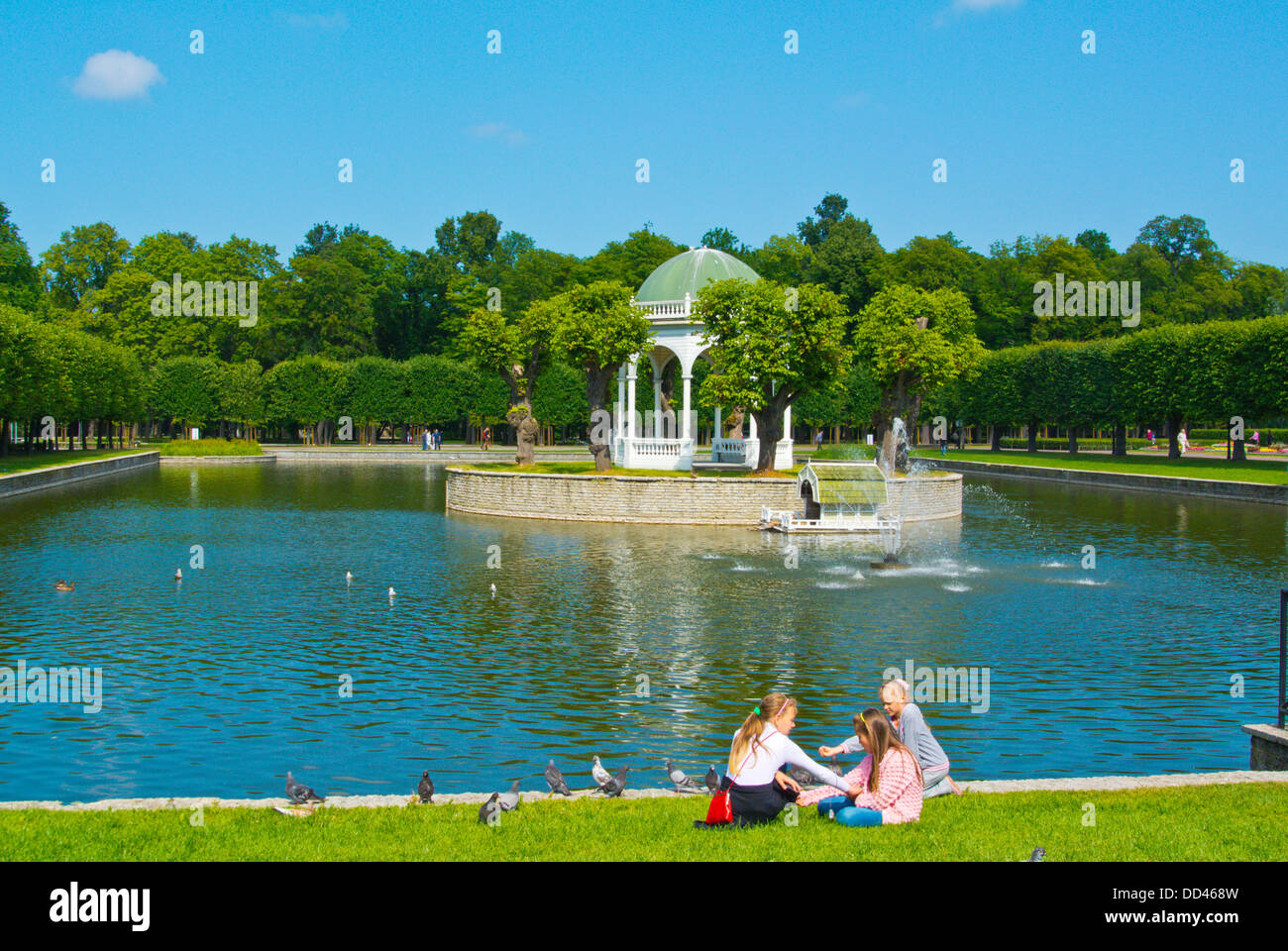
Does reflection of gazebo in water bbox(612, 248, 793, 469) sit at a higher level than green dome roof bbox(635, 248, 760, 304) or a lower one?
lower

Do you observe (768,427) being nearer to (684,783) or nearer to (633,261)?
(684,783)

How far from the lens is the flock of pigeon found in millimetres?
10719

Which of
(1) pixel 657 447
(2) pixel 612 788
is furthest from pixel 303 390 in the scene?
(2) pixel 612 788

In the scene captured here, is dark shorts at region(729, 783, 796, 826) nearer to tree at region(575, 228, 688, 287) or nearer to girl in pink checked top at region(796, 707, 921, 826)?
girl in pink checked top at region(796, 707, 921, 826)

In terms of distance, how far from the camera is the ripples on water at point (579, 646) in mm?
14992

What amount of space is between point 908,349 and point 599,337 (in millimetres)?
15777

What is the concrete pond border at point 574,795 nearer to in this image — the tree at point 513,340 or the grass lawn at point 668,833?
the grass lawn at point 668,833

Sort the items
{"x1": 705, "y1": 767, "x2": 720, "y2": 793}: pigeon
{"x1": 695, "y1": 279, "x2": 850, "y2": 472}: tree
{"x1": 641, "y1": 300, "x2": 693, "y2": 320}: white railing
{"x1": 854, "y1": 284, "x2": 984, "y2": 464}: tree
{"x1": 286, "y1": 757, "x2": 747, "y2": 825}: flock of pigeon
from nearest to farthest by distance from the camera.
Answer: {"x1": 286, "y1": 757, "x2": 747, "y2": 825}: flock of pigeon, {"x1": 705, "y1": 767, "x2": 720, "y2": 793}: pigeon, {"x1": 695, "y1": 279, "x2": 850, "y2": 472}: tree, {"x1": 641, "y1": 300, "x2": 693, "y2": 320}: white railing, {"x1": 854, "y1": 284, "x2": 984, "y2": 464}: tree

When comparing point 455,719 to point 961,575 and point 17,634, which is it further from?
point 961,575

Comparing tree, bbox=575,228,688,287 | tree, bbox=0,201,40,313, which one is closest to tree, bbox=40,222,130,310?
tree, bbox=0,201,40,313

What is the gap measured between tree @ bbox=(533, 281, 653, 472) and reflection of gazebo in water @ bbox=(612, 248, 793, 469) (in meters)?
1.70
